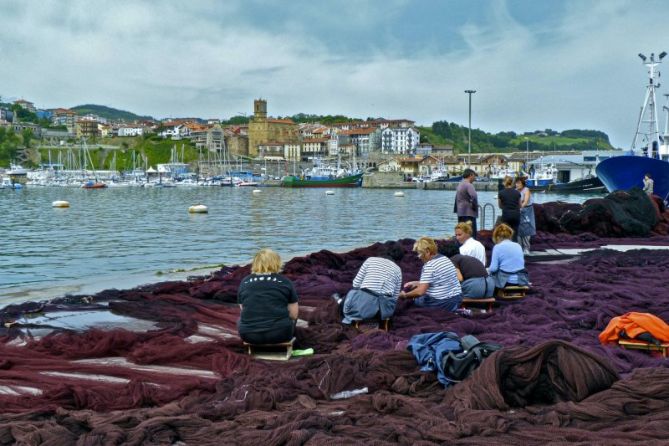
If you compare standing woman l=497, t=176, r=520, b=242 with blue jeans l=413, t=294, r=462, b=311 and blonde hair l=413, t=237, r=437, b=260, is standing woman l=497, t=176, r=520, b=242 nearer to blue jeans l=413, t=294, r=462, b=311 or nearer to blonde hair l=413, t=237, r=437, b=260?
blue jeans l=413, t=294, r=462, b=311

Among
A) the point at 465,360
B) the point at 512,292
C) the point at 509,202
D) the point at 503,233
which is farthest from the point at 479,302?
the point at 509,202

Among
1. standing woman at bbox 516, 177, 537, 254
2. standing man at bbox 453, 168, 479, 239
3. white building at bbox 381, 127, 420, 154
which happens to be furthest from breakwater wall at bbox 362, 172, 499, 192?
standing man at bbox 453, 168, 479, 239

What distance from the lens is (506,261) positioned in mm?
8289

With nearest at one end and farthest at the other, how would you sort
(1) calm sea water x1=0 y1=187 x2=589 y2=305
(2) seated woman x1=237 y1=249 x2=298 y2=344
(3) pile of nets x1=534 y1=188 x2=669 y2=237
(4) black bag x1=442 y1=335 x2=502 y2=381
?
(4) black bag x1=442 y1=335 x2=502 y2=381
(2) seated woman x1=237 y1=249 x2=298 y2=344
(1) calm sea water x1=0 y1=187 x2=589 y2=305
(3) pile of nets x1=534 y1=188 x2=669 y2=237

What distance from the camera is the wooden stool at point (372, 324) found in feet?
21.9

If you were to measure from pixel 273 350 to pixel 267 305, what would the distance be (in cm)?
47

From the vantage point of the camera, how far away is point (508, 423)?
140 inches

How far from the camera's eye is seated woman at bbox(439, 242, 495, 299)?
25.1 ft

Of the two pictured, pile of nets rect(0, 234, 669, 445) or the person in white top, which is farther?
the person in white top

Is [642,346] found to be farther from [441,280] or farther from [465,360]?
[441,280]

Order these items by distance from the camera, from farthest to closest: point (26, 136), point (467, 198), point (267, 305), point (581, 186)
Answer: point (26, 136)
point (581, 186)
point (467, 198)
point (267, 305)

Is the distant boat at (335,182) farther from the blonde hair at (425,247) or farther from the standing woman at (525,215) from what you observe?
the blonde hair at (425,247)

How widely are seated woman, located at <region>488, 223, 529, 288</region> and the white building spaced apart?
175 meters

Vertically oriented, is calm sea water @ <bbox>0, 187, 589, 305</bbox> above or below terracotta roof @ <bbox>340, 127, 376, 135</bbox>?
below
